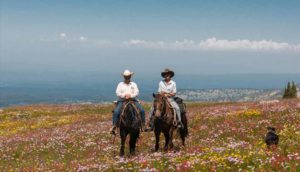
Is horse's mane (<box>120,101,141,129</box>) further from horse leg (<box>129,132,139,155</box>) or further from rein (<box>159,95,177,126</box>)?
rein (<box>159,95,177,126</box>)

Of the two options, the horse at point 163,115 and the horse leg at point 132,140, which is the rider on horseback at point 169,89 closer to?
the horse at point 163,115

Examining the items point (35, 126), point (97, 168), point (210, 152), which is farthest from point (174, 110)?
point (35, 126)

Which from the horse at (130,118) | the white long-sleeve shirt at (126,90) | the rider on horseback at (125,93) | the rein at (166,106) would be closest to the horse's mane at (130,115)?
the horse at (130,118)

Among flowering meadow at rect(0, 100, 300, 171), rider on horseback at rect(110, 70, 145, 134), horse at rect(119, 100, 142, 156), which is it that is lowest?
flowering meadow at rect(0, 100, 300, 171)

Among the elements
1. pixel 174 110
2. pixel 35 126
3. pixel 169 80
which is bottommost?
pixel 35 126

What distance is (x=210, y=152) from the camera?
1394cm

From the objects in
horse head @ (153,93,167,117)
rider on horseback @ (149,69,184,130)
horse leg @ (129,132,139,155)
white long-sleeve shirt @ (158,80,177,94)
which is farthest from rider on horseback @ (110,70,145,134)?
white long-sleeve shirt @ (158,80,177,94)

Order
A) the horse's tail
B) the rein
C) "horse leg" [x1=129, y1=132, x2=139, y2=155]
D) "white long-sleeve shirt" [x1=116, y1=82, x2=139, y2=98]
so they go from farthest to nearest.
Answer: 1. the horse's tail
2. "horse leg" [x1=129, y1=132, x2=139, y2=155]
3. the rein
4. "white long-sleeve shirt" [x1=116, y1=82, x2=139, y2=98]

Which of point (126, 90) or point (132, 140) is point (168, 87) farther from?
point (132, 140)

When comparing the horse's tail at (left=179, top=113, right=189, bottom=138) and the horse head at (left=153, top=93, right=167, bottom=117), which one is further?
the horse's tail at (left=179, top=113, right=189, bottom=138)

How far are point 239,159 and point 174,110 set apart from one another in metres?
6.30

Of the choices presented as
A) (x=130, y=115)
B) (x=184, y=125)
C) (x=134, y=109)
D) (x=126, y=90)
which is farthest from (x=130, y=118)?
(x=184, y=125)

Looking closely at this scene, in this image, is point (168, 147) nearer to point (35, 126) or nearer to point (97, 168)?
point (97, 168)

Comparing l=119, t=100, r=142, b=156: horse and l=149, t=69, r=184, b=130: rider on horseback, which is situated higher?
l=149, t=69, r=184, b=130: rider on horseback
